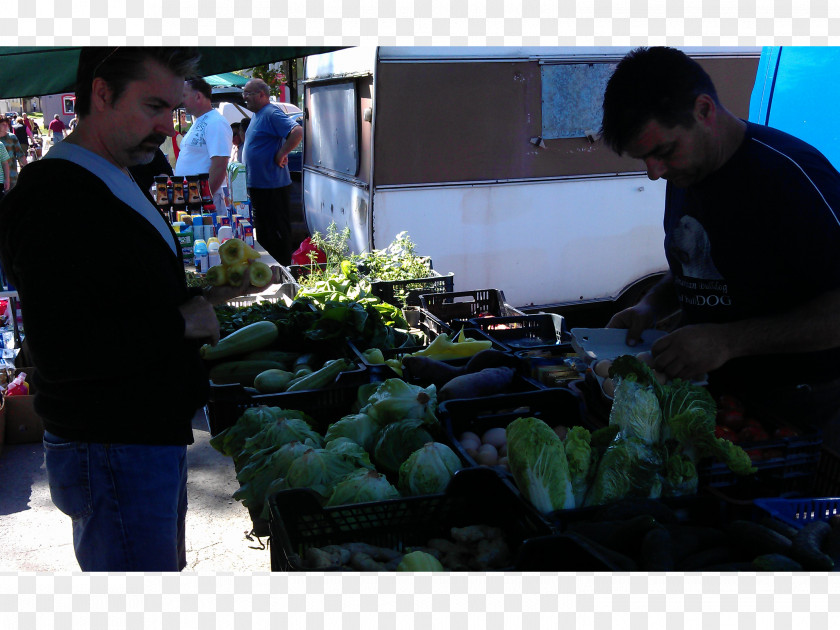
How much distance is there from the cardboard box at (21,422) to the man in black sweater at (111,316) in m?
3.16

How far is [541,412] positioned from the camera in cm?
271

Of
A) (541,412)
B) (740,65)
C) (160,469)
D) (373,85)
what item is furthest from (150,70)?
(740,65)

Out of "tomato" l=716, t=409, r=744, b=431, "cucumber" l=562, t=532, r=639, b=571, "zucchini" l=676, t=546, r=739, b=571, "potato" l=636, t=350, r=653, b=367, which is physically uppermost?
"potato" l=636, t=350, r=653, b=367

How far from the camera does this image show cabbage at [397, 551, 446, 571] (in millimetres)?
1730

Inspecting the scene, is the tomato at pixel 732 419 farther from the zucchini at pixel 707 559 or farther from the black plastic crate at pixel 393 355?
the black plastic crate at pixel 393 355

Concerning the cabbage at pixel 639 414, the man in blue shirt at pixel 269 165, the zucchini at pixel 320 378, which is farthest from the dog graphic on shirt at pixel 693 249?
the man in blue shirt at pixel 269 165

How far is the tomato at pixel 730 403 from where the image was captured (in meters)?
2.46

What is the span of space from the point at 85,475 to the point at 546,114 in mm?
5592

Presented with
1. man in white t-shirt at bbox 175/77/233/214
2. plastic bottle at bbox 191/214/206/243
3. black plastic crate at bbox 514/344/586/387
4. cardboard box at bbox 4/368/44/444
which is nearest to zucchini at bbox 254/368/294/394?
black plastic crate at bbox 514/344/586/387

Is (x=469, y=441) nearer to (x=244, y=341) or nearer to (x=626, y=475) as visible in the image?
(x=626, y=475)

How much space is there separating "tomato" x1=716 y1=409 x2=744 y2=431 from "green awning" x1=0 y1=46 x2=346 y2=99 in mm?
2223

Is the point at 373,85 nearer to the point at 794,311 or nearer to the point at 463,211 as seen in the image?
the point at 463,211

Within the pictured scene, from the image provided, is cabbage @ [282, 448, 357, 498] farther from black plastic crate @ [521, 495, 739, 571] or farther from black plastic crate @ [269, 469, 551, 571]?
black plastic crate @ [521, 495, 739, 571]

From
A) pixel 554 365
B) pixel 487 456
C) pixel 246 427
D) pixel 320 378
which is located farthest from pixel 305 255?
pixel 487 456
